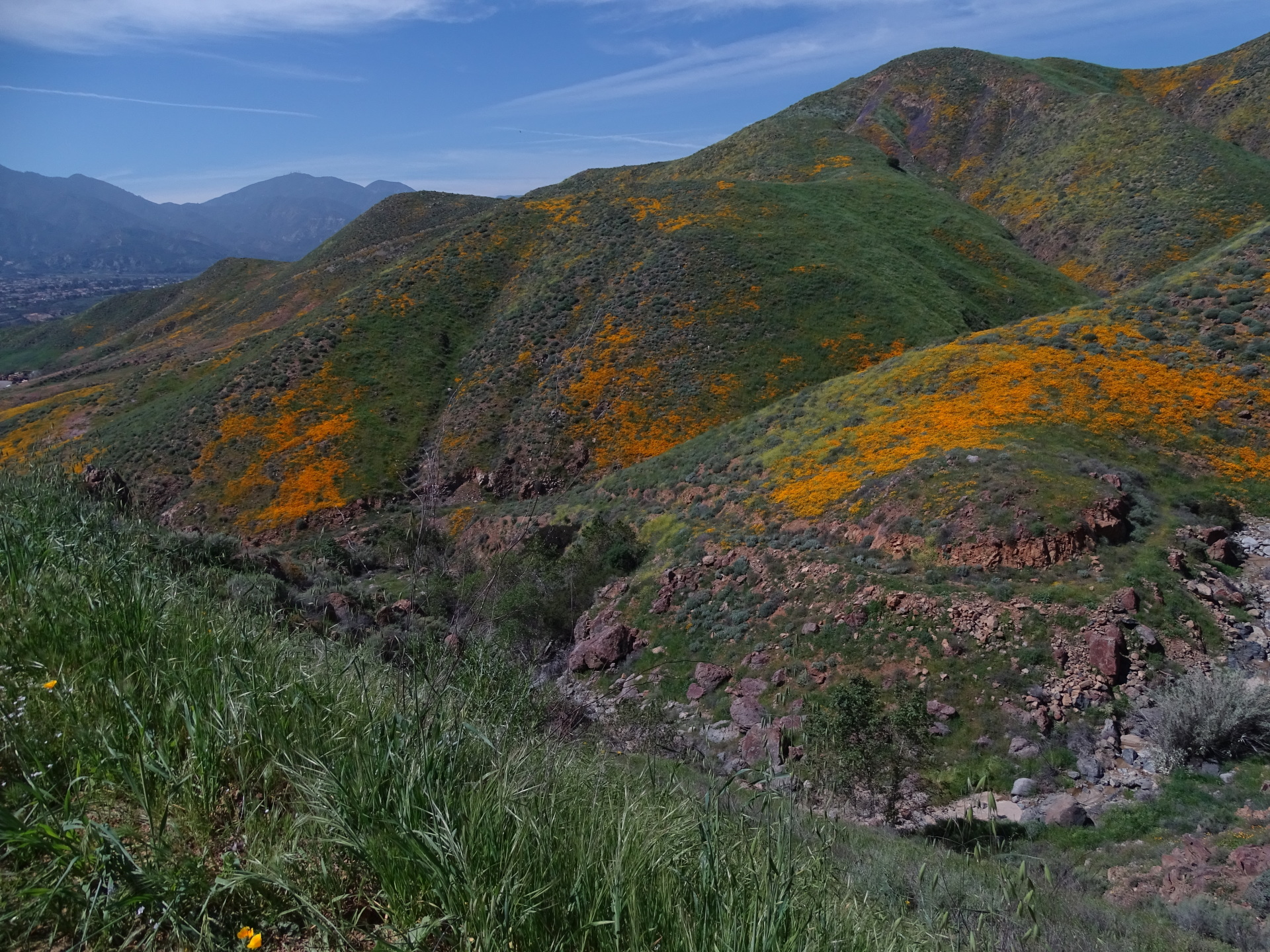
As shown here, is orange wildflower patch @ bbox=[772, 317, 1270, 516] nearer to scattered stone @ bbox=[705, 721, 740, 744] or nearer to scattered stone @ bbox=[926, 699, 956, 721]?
scattered stone @ bbox=[926, 699, 956, 721]

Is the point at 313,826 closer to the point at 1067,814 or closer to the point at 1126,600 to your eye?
the point at 1067,814

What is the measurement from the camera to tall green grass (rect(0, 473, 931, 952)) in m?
2.06

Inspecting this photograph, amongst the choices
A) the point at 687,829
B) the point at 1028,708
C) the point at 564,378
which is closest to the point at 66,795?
the point at 687,829

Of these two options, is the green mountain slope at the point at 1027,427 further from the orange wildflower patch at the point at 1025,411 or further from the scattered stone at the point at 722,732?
the scattered stone at the point at 722,732

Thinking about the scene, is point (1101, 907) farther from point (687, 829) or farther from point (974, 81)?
point (974, 81)

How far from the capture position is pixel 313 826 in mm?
2441

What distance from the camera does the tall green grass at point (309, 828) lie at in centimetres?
206

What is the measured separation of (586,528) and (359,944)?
18.3 meters

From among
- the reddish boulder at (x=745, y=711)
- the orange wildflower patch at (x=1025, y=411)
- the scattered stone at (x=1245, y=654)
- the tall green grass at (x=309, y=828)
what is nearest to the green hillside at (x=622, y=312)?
the orange wildflower patch at (x=1025, y=411)

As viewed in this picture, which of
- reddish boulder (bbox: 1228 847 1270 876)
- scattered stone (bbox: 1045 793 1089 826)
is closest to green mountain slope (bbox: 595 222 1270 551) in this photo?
scattered stone (bbox: 1045 793 1089 826)

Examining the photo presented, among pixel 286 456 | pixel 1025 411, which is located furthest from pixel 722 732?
pixel 286 456

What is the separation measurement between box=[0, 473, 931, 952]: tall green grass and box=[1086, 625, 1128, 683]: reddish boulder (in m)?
9.49

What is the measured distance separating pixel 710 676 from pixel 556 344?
25339 mm

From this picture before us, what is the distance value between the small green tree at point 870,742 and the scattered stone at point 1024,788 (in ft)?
3.86
